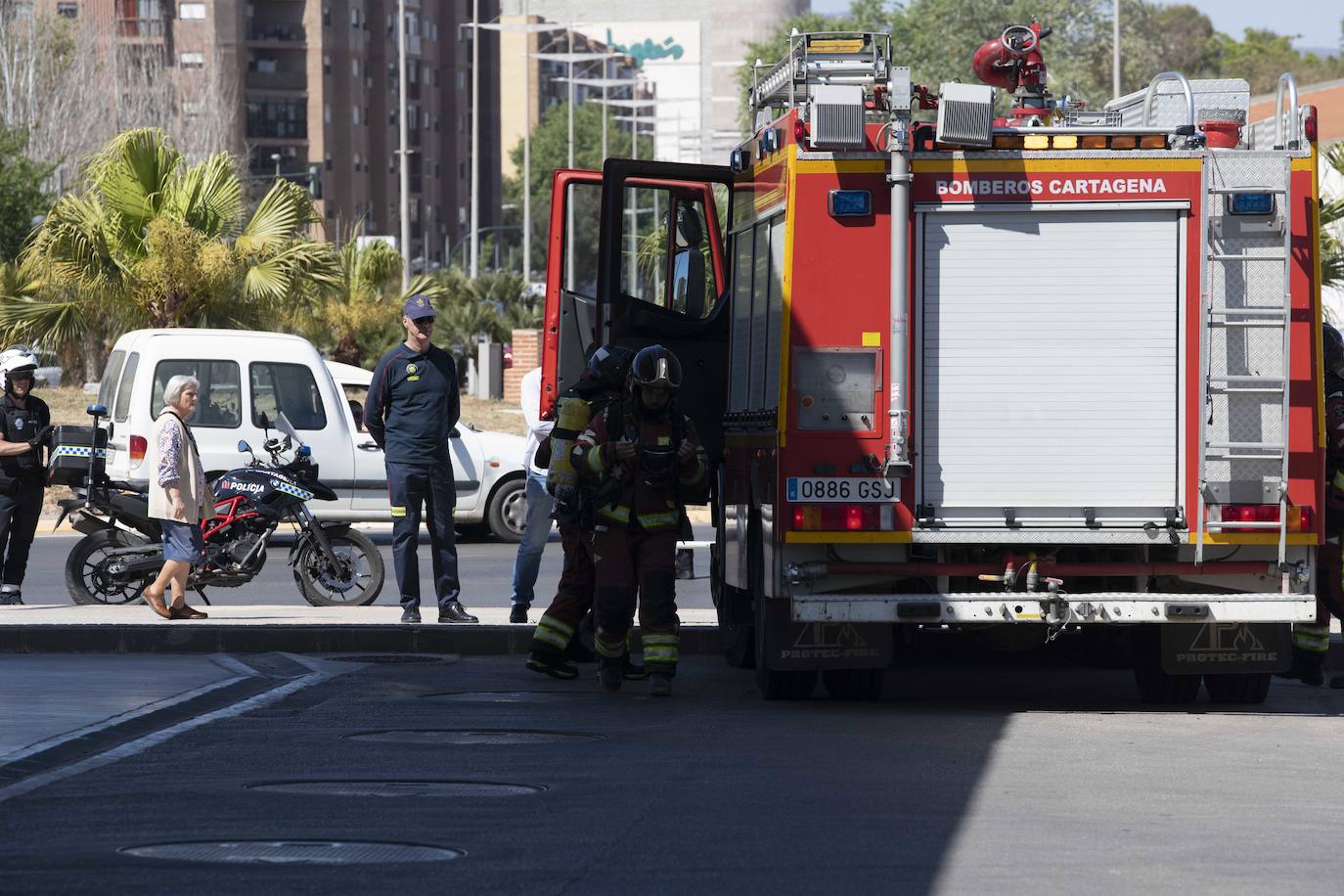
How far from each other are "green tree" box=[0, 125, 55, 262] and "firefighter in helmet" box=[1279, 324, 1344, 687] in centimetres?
3733

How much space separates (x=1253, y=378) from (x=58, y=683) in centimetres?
587

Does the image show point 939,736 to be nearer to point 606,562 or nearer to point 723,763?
point 723,763

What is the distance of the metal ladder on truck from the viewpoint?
32.5 ft

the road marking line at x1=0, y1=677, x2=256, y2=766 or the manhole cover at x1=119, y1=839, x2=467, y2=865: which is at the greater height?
the manhole cover at x1=119, y1=839, x2=467, y2=865

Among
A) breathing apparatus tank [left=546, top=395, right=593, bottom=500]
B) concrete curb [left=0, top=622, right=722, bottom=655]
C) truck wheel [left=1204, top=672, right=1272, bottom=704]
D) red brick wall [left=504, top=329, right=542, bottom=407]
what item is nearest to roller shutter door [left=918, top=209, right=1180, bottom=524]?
truck wheel [left=1204, top=672, right=1272, bottom=704]

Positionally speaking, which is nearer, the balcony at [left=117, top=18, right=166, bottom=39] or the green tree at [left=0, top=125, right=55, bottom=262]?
the green tree at [left=0, top=125, right=55, bottom=262]

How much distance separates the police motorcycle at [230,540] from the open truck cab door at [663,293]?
9.83 feet

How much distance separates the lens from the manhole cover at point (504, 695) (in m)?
10.7

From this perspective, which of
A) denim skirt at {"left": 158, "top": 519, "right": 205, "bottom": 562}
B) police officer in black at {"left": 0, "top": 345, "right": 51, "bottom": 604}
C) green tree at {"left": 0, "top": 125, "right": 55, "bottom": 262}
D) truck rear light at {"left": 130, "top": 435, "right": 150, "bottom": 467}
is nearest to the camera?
denim skirt at {"left": 158, "top": 519, "right": 205, "bottom": 562}

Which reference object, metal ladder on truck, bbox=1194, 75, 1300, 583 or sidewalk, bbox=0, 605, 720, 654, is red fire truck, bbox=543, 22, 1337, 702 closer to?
metal ladder on truck, bbox=1194, 75, 1300, 583

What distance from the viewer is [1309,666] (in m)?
11.7

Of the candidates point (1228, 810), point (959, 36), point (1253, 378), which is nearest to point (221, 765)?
point (1228, 810)

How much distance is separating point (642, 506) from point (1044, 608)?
2.08 meters

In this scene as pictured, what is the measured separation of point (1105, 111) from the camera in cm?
1196
